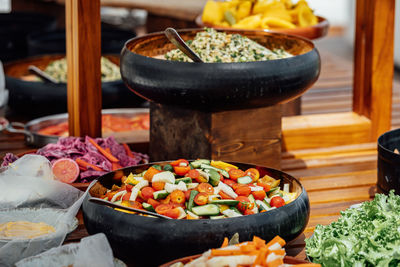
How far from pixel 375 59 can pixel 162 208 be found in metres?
1.72

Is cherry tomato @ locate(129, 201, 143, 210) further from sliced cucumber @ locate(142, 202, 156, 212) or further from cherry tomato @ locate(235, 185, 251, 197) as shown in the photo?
cherry tomato @ locate(235, 185, 251, 197)

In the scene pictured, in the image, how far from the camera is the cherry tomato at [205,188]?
1.84 m

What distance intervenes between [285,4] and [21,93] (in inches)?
58.0

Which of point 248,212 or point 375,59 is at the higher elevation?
point 375,59

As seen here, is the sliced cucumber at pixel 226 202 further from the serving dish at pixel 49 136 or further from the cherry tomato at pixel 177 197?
the serving dish at pixel 49 136

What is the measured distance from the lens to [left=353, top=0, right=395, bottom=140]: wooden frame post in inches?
120

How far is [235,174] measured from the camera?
1.98 m

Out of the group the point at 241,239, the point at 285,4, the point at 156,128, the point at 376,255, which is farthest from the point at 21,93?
the point at 376,255

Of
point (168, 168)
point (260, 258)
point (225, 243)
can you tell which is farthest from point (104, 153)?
point (260, 258)

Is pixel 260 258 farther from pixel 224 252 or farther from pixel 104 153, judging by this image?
pixel 104 153

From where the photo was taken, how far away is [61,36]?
4.68 m

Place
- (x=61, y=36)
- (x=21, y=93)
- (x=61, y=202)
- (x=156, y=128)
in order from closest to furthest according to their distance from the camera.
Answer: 1. (x=61, y=202)
2. (x=156, y=128)
3. (x=21, y=93)
4. (x=61, y=36)

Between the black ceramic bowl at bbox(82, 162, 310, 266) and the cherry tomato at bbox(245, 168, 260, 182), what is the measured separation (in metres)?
0.22

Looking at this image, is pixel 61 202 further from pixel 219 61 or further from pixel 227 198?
pixel 219 61
